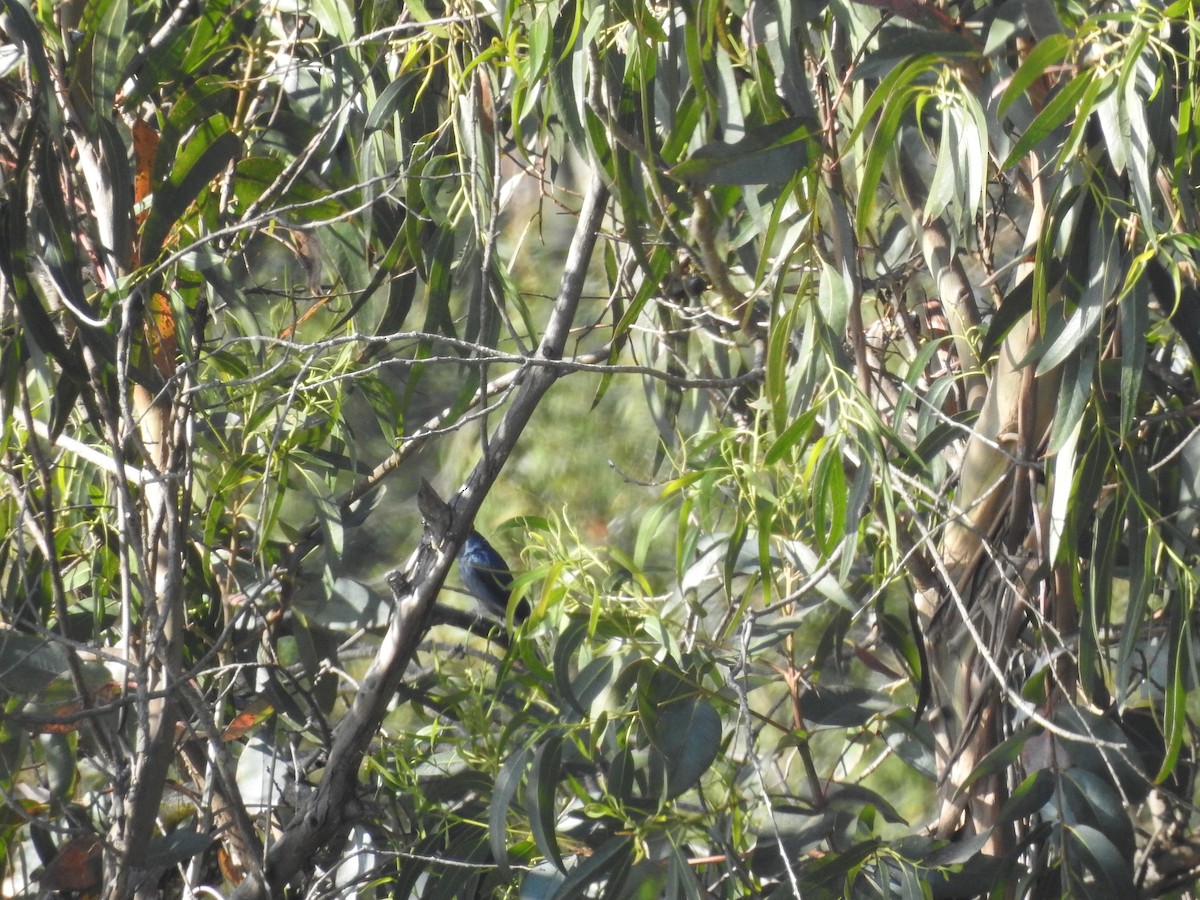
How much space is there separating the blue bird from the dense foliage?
39 cm

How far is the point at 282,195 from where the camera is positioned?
141 cm

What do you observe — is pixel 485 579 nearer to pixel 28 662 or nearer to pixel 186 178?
pixel 28 662

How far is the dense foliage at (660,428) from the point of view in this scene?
1.01m

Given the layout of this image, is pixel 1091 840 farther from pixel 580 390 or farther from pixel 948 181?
pixel 580 390

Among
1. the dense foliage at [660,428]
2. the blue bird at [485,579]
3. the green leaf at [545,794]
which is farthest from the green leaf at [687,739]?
the blue bird at [485,579]

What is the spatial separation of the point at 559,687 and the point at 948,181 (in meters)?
0.58

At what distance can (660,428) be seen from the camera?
1.67 m

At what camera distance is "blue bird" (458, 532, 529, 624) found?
211cm

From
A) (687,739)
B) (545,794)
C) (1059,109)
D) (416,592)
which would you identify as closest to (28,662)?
(416,592)

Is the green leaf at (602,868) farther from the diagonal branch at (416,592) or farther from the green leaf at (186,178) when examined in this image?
the green leaf at (186,178)

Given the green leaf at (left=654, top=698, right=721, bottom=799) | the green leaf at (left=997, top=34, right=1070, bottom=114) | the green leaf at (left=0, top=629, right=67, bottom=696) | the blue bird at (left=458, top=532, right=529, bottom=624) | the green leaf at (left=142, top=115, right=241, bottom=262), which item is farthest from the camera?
the blue bird at (left=458, top=532, right=529, bottom=624)

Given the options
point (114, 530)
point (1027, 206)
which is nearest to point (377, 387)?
point (114, 530)

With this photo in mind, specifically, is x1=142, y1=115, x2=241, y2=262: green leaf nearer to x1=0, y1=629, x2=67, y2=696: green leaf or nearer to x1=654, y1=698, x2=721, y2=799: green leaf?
x1=0, y1=629, x2=67, y2=696: green leaf

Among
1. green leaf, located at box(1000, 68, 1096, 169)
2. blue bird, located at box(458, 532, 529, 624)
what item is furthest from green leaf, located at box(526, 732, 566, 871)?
blue bird, located at box(458, 532, 529, 624)
